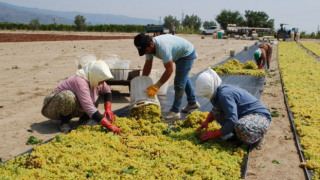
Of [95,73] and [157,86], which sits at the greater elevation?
[95,73]

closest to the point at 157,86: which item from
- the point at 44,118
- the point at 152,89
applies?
the point at 152,89

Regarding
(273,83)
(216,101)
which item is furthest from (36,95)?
(273,83)

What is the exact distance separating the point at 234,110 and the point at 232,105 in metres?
0.06

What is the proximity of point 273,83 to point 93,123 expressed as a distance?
577 centimetres

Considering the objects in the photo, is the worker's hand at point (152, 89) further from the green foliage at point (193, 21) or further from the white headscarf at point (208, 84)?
the green foliage at point (193, 21)

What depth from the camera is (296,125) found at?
15.7 ft

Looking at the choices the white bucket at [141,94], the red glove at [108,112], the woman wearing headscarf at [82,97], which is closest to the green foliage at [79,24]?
the white bucket at [141,94]

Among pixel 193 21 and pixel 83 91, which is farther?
pixel 193 21

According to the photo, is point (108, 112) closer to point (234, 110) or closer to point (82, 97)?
point (82, 97)

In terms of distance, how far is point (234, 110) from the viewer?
341cm

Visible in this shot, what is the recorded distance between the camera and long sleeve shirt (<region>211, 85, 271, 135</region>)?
3408 mm

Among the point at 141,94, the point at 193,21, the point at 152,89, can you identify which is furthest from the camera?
the point at 193,21

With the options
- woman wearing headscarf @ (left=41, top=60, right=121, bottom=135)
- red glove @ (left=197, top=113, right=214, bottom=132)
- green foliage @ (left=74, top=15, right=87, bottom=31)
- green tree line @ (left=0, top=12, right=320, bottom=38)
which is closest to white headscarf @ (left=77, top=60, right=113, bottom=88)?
woman wearing headscarf @ (left=41, top=60, right=121, bottom=135)

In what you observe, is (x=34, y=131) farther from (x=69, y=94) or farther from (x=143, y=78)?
(x=143, y=78)
